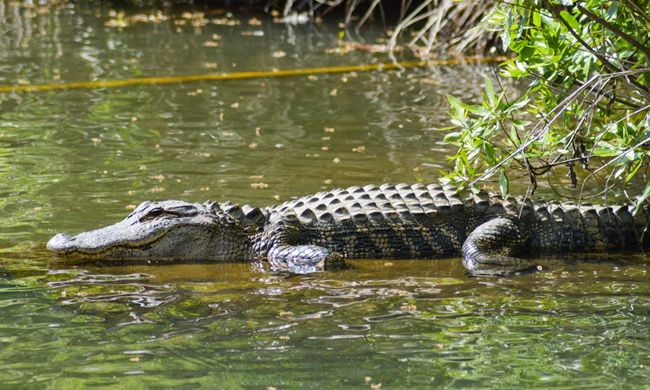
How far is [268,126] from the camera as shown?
9.45 m

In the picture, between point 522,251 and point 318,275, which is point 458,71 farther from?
point 318,275

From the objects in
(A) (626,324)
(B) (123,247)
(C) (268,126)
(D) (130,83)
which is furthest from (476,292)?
(D) (130,83)

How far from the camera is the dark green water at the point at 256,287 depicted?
3.92 metres

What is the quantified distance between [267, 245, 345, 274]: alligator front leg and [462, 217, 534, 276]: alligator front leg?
963 mm

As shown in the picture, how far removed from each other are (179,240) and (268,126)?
362 centimetres

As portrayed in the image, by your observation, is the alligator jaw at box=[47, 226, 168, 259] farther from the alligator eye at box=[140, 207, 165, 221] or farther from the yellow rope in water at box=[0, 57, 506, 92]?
the yellow rope in water at box=[0, 57, 506, 92]

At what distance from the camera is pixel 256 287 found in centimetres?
530

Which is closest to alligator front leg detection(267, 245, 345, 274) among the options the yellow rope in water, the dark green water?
the dark green water

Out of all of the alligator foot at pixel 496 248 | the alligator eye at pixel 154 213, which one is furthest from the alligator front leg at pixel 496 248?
the alligator eye at pixel 154 213

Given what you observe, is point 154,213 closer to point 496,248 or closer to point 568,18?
point 496,248

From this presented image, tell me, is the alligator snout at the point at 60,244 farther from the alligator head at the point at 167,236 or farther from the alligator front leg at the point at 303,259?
the alligator front leg at the point at 303,259

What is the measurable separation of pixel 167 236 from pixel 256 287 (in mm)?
1061

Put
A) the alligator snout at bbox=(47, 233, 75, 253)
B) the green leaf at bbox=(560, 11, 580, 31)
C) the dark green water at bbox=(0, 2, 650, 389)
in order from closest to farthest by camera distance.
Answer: the dark green water at bbox=(0, 2, 650, 389) < the green leaf at bbox=(560, 11, 580, 31) < the alligator snout at bbox=(47, 233, 75, 253)

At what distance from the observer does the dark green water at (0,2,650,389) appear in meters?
3.92
